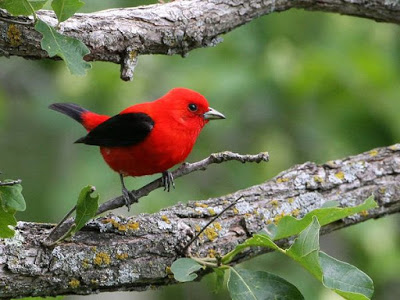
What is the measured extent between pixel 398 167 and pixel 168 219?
1233 millimetres

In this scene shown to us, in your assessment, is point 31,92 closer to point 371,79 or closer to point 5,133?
point 5,133

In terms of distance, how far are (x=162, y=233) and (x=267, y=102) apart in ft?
12.1

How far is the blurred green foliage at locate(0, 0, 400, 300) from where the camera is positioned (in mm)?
6168

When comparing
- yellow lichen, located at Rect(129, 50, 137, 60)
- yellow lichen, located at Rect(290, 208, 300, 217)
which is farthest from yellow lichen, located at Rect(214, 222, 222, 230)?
yellow lichen, located at Rect(129, 50, 137, 60)

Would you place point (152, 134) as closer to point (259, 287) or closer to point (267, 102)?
point (259, 287)

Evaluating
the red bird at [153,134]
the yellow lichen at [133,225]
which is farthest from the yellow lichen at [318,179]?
the yellow lichen at [133,225]

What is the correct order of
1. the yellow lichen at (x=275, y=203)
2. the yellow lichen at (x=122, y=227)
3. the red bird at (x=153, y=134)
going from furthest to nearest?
the red bird at (x=153, y=134), the yellow lichen at (x=275, y=203), the yellow lichen at (x=122, y=227)

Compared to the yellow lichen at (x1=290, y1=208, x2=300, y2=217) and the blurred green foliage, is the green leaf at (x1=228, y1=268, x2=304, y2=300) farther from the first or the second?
the blurred green foliage

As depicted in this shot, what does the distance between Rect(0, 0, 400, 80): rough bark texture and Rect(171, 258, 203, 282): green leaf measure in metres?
0.68

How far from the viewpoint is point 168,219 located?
11.2ft

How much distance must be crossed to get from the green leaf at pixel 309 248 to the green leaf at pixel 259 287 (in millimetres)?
209

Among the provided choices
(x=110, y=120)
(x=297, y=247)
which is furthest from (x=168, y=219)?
(x=110, y=120)

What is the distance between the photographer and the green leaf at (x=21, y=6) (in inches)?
109

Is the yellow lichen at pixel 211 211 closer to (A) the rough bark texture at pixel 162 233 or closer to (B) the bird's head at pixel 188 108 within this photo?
(A) the rough bark texture at pixel 162 233
